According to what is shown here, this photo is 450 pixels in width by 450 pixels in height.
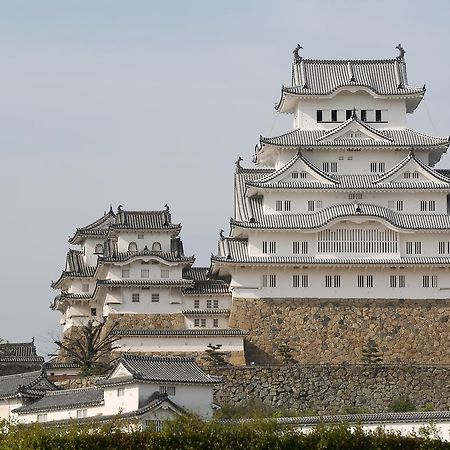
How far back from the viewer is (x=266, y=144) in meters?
74.6

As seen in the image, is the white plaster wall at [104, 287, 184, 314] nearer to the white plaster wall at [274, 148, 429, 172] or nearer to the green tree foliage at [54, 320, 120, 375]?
the green tree foliage at [54, 320, 120, 375]

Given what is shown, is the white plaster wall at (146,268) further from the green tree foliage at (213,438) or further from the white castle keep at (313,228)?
the green tree foliage at (213,438)

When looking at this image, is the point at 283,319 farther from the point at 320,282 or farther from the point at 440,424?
the point at 440,424

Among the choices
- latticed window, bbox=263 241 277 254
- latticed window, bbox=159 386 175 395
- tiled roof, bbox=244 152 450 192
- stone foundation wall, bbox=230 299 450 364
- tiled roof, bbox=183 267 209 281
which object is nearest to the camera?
latticed window, bbox=159 386 175 395

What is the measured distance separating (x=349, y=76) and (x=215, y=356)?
15674 millimetres

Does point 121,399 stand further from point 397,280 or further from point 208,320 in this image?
point 397,280

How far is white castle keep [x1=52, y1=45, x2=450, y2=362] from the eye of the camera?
7138 centimetres

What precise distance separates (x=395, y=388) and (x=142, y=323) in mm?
12498

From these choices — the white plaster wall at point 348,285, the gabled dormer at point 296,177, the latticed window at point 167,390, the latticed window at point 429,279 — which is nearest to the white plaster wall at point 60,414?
the latticed window at point 167,390

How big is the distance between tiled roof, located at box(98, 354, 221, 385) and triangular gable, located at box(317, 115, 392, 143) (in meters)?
18.3

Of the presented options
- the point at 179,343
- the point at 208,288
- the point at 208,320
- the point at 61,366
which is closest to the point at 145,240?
the point at 208,288

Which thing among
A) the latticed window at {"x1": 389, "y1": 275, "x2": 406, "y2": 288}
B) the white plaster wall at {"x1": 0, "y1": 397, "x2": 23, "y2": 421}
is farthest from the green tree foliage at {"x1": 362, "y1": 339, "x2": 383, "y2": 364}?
the white plaster wall at {"x1": 0, "y1": 397, "x2": 23, "y2": 421}

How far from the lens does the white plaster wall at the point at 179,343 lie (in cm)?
6950

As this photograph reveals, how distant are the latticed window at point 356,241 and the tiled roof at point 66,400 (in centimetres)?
1540
